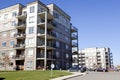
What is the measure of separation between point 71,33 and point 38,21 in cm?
2186

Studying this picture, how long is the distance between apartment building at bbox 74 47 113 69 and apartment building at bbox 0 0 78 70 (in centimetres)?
8403

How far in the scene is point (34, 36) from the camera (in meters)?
55.7

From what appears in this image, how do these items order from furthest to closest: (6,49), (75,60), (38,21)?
1. (75,60)
2. (6,49)
3. (38,21)

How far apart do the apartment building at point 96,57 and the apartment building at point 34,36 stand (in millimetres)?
84033

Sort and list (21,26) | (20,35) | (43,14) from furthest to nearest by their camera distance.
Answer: (20,35) < (21,26) < (43,14)

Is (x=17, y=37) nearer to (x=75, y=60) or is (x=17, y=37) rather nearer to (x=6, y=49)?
(x=6, y=49)

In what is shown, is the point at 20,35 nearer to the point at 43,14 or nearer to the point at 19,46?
the point at 19,46

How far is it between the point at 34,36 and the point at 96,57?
103 meters

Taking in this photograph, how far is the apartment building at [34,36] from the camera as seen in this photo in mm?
55219

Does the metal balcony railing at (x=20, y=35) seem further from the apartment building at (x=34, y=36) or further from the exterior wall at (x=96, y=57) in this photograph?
the exterior wall at (x=96, y=57)

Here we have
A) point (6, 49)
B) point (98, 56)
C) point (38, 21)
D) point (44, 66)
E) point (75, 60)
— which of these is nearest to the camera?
point (44, 66)

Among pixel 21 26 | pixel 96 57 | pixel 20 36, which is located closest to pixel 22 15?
pixel 21 26

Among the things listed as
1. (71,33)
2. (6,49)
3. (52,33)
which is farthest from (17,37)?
(71,33)

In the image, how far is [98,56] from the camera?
151500 mm
